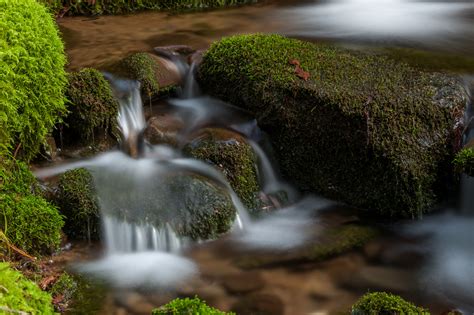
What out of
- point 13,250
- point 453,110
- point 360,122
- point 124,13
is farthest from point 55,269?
point 124,13

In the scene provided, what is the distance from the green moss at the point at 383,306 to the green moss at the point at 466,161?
76.2 inches

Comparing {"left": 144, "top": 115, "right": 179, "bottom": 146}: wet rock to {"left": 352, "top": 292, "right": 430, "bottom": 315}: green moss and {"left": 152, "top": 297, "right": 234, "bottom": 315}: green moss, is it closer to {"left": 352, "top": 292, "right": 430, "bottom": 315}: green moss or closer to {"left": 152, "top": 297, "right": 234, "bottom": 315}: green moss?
{"left": 352, "top": 292, "right": 430, "bottom": 315}: green moss

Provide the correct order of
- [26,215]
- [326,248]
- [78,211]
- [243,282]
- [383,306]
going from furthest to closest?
[326,248], [78,211], [243,282], [26,215], [383,306]

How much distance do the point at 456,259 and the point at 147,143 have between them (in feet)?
8.74

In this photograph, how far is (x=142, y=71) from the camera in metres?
5.67

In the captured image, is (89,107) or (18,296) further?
(89,107)

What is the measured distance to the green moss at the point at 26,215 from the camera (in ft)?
12.7

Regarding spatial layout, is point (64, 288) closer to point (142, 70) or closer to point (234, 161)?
point (234, 161)

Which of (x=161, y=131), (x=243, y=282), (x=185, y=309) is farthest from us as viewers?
(x=161, y=131)

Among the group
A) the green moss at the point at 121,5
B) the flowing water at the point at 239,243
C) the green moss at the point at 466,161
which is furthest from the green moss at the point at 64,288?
the green moss at the point at 121,5

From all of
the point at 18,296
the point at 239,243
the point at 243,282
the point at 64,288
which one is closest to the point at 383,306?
the point at 243,282

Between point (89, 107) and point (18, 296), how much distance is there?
2391 mm

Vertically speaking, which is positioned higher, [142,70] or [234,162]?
[142,70]

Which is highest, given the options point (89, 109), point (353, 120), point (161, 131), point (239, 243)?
point (89, 109)
